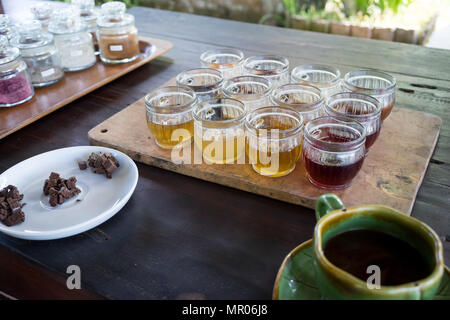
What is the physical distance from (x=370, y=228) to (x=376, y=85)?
57 centimetres

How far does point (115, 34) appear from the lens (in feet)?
4.55

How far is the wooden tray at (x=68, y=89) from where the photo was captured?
1110mm

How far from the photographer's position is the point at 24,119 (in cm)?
111

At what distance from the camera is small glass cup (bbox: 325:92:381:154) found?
883mm

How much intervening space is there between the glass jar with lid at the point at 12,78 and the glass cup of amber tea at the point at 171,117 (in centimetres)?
41

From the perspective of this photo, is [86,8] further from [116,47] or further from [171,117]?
[171,117]

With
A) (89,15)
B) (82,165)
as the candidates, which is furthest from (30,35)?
(82,165)

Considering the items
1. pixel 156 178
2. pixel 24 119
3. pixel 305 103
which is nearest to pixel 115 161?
pixel 156 178

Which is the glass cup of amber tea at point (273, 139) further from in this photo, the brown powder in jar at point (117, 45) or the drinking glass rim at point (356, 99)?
the brown powder in jar at point (117, 45)

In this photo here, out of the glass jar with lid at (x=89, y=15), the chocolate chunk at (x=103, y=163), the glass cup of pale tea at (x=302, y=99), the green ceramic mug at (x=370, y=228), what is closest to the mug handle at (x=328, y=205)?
the green ceramic mug at (x=370, y=228)

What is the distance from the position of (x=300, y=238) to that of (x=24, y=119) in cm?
79

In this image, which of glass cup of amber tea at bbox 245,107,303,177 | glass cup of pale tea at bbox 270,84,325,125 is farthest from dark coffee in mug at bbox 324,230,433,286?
glass cup of pale tea at bbox 270,84,325,125

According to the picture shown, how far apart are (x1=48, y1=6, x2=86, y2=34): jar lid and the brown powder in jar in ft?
0.27
